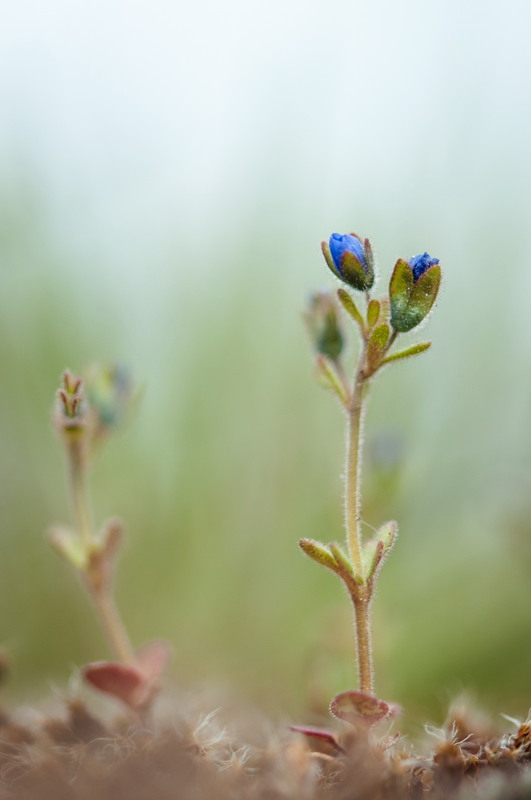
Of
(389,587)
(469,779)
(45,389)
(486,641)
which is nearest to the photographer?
(469,779)

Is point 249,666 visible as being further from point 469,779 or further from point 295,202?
point 295,202

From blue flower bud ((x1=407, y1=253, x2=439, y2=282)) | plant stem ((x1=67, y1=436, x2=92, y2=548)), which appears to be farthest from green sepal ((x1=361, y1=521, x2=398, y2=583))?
plant stem ((x1=67, y1=436, x2=92, y2=548))

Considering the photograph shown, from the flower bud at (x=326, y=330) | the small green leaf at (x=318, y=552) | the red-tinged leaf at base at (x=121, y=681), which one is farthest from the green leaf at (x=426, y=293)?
the red-tinged leaf at base at (x=121, y=681)

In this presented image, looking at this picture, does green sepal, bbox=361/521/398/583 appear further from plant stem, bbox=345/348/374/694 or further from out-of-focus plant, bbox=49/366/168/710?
out-of-focus plant, bbox=49/366/168/710

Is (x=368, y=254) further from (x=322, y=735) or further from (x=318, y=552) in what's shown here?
(x=322, y=735)

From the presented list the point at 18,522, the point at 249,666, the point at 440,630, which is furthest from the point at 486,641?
the point at 18,522

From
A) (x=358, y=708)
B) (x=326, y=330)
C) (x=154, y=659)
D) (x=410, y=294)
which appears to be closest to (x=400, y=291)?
(x=410, y=294)

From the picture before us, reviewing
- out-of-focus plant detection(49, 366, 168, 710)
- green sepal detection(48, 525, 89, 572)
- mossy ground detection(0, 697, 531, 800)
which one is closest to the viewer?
mossy ground detection(0, 697, 531, 800)
